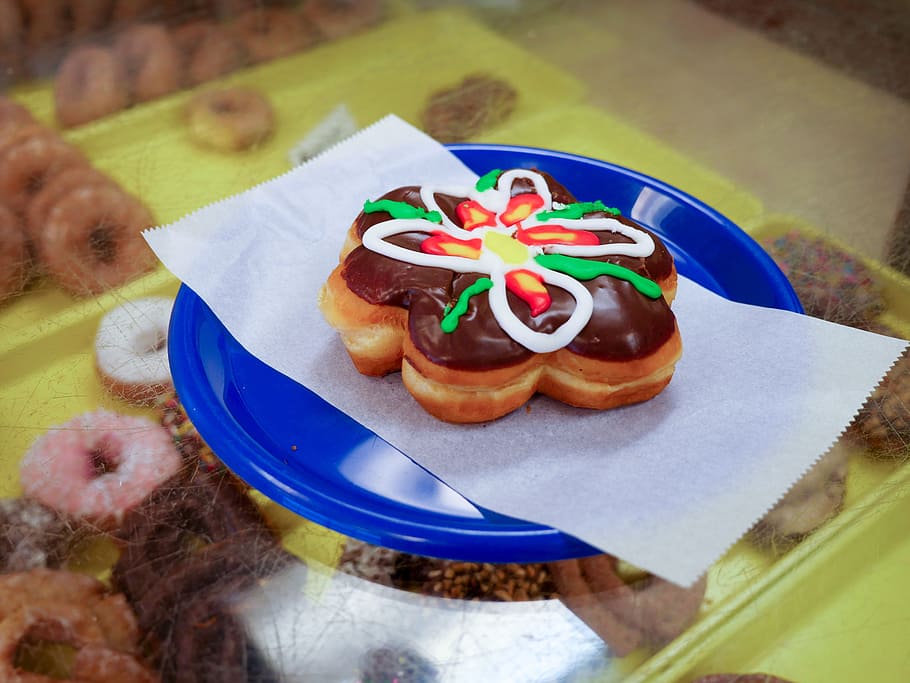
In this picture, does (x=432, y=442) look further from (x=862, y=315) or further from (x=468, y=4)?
(x=468, y=4)

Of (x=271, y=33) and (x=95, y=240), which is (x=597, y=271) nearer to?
(x=95, y=240)

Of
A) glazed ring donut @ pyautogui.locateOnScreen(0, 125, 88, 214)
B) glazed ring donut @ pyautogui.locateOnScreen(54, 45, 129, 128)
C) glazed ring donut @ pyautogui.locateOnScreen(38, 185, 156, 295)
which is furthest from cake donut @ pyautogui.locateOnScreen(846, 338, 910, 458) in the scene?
glazed ring donut @ pyautogui.locateOnScreen(54, 45, 129, 128)

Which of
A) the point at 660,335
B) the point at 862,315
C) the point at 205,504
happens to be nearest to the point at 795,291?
the point at 862,315

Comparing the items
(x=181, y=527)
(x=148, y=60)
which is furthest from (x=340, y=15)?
(x=181, y=527)

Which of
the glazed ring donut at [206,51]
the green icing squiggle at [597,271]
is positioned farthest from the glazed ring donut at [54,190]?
the green icing squiggle at [597,271]

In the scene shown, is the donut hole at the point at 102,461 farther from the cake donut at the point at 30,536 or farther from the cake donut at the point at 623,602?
the cake donut at the point at 623,602

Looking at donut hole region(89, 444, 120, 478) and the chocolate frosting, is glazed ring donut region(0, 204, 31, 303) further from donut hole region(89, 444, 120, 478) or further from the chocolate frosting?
the chocolate frosting

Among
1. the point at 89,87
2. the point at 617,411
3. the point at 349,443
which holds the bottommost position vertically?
the point at 89,87
